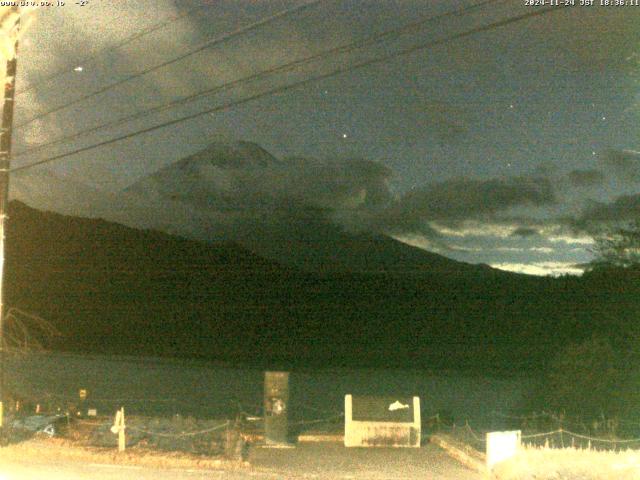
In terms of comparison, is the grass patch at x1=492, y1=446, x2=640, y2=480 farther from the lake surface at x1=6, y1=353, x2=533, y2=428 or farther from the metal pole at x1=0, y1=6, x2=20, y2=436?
the lake surface at x1=6, y1=353, x2=533, y2=428

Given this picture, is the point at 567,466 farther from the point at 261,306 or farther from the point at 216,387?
the point at 261,306

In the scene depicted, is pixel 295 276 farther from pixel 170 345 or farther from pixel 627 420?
pixel 627 420

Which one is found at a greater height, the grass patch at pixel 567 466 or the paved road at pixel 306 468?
the grass patch at pixel 567 466

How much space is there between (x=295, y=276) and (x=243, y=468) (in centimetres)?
11557

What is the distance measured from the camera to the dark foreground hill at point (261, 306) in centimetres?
8188

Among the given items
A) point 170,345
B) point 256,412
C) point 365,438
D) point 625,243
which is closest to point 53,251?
point 170,345

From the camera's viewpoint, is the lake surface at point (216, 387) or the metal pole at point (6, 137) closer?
the metal pole at point (6, 137)

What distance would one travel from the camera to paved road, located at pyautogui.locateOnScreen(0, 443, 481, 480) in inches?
620

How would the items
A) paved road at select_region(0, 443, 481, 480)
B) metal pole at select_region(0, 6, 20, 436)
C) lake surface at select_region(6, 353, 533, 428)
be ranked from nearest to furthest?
paved road at select_region(0, 443, 481, 480) → metal pole at select_region(0, 6, 20, 436) → lake surface at select_region(6, 353, 533, 428)

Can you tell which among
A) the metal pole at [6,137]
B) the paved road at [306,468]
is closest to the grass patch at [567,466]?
the paved road at [306,468]

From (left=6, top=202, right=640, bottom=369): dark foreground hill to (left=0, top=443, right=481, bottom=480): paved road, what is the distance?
39.4 m

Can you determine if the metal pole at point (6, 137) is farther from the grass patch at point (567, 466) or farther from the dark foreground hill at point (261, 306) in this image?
the dark foreground hill at point (261, 306)

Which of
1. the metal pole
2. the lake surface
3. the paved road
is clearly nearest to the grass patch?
the paved road

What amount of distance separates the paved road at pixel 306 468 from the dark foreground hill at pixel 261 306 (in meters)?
39.4
